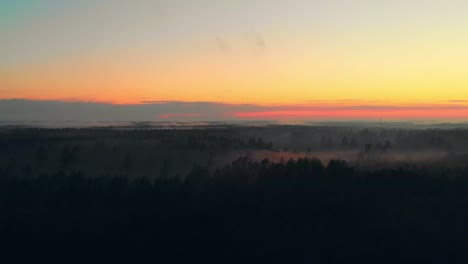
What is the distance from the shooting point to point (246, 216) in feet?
171

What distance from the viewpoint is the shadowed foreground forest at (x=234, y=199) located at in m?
41.0

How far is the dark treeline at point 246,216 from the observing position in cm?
4022

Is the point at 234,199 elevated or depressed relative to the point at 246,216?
elevated

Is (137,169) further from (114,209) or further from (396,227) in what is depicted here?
(396,227)

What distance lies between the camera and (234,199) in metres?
57.9

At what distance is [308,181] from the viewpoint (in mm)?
64625

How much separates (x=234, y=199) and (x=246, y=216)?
5987mm

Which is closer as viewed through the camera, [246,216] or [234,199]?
[246,216]

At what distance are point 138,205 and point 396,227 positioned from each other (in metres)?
24.1

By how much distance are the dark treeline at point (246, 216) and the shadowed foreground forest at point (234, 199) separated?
0.13 metres

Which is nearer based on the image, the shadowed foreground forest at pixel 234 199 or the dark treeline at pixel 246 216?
the dark treeline at pixel 246 216

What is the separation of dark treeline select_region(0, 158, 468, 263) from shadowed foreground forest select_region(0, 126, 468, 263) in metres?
0.13

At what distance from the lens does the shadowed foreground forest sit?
1613 inches

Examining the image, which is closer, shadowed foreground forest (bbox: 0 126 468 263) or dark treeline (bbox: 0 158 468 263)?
dark treeline (bbox: 0 158 468 263)
